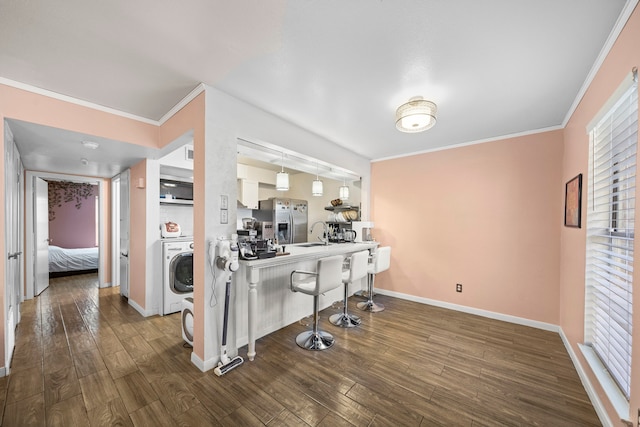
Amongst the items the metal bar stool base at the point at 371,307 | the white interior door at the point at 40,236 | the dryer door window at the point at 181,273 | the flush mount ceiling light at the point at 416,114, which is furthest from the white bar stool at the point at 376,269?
the white interior door at the point at 40,236

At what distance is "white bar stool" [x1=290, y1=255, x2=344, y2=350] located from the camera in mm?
2398

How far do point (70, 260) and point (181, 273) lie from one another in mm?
4097

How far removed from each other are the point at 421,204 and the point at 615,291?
8.13ft

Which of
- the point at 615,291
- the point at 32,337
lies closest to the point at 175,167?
the point at 32,337

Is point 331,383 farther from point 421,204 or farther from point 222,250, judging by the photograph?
point 421,204

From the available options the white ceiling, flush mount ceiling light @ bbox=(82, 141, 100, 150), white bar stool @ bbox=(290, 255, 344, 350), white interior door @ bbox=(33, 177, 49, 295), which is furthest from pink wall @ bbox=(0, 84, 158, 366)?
white interior door @ bbox=(33, 177, 49, 295)

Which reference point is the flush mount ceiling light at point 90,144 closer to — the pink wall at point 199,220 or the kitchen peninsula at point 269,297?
the pink wall at point 199,220

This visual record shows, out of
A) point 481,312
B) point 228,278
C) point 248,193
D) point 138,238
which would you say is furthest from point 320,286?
point 248,193

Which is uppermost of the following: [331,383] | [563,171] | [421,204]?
[563,171]

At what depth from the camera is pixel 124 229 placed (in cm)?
396

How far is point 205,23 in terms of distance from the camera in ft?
4.65

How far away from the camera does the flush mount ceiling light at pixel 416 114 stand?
6.93 ft

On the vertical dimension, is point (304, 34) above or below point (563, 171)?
above

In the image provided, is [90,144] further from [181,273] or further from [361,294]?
[361,294]
